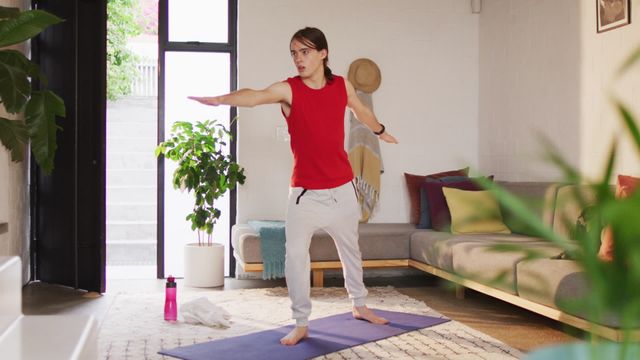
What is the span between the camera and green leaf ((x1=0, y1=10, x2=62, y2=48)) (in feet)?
11.4

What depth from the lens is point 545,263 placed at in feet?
12.3

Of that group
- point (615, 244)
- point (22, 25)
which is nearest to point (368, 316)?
point (22, 25)

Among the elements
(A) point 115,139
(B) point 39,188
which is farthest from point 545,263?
(A) point 115,139

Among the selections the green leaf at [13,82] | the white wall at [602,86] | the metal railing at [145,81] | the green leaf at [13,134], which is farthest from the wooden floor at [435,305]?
the metal railing at [145,81]

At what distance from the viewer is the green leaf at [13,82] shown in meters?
3.66

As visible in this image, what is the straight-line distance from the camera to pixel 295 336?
142 inches

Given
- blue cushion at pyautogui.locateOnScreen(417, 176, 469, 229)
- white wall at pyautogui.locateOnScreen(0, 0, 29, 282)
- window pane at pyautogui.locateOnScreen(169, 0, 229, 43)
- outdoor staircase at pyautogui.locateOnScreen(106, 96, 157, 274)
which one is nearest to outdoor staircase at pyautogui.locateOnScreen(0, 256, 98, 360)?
white wall at pyautogui.locateOnScreen(0, 0, 29, 282)

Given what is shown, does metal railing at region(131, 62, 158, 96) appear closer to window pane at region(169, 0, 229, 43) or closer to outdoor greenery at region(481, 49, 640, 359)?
window pane at region(169, 0, 229, 43)

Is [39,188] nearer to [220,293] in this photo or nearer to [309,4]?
[220,293]

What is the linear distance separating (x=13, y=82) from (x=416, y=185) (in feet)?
11.2

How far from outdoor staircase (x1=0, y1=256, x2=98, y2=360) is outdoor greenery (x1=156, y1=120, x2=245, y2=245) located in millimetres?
3132

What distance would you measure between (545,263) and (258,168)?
290cm

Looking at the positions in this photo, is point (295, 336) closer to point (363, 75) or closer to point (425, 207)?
point (425, 207)

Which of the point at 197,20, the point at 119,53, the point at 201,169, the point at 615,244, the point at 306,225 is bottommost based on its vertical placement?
the point at 306,225
